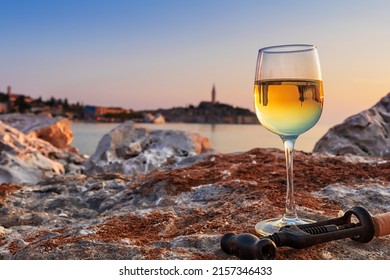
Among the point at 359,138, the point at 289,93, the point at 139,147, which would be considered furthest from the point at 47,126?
the point at 289,93

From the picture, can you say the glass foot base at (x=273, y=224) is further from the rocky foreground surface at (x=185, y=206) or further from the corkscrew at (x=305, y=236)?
the corkscrew at (x=305, y=236)

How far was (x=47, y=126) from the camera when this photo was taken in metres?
11.7

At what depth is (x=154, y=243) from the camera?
1.98 metres

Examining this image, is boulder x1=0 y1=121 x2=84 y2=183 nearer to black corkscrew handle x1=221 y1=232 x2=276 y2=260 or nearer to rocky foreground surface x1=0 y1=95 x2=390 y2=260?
rocky foreground surface x1=0 y1=95 x2=390 y2=260

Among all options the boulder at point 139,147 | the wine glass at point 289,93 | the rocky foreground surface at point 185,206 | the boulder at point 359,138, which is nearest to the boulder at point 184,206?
the rocky foreground surface at point 185,206

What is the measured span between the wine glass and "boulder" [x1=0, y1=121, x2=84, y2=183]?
3.69 meters

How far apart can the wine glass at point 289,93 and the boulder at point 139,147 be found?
4.06m

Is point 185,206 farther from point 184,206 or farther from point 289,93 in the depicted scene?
point 289,93

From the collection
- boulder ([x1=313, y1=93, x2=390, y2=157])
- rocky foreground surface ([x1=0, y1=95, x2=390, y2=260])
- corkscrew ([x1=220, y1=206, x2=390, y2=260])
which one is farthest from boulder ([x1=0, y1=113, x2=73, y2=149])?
corkscrew ([x1=220, y1=206, x2=390, y2=260])

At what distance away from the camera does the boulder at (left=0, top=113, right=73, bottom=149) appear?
1157 cm

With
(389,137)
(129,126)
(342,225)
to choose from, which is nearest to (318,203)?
(342,225)

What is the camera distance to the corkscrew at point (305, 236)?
65.3 inches

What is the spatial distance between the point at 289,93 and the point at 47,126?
10.4 meters

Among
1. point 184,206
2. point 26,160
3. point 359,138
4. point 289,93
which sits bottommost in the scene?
point 26,160
